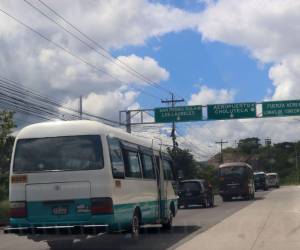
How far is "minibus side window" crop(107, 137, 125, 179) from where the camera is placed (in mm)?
14250

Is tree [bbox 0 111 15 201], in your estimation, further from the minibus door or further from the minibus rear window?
the minibus rear window

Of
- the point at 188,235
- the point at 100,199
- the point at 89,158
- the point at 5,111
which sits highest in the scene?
the point at 5,111

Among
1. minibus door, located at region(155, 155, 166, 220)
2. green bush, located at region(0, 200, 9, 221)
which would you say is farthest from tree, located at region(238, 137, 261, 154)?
minibus door, located at region(155, 155, 166, 220)

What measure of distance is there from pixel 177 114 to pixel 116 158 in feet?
106

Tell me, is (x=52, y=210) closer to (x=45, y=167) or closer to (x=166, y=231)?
(x=45, y=167)

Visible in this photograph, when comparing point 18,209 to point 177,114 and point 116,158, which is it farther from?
point 177,114

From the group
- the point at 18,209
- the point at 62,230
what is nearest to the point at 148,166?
the point at 62,230

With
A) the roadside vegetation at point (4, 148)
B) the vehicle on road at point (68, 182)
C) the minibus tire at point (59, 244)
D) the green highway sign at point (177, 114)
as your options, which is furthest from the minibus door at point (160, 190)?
the green highway sign at point (177, 114)

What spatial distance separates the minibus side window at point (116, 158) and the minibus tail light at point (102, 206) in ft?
2.33

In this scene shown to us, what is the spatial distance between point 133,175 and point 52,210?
2754 mm

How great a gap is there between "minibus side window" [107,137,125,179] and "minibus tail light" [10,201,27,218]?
2.07 m

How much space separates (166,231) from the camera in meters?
19.5

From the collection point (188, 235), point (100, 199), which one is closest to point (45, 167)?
point (100, 199)

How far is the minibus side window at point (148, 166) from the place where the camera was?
56.9 feet
